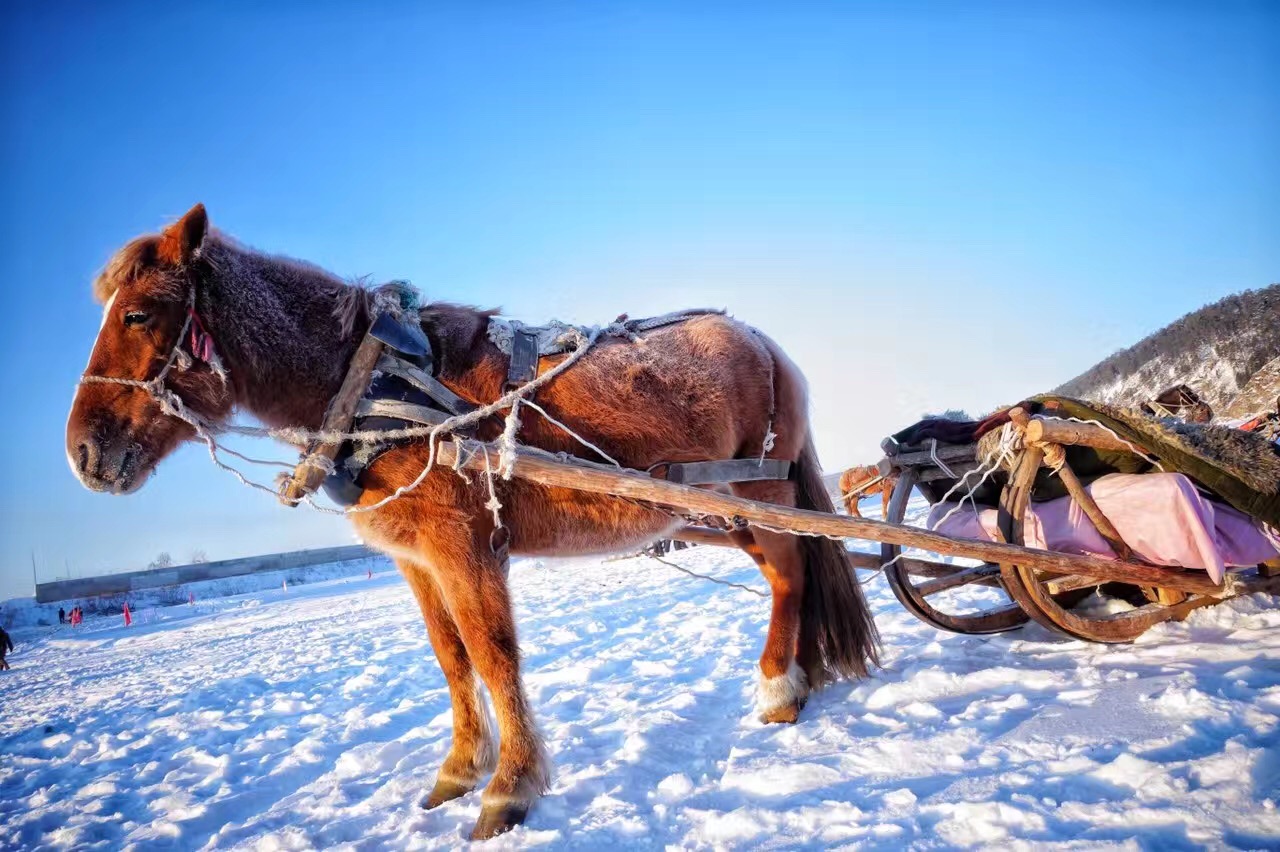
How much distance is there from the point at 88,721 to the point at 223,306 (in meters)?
5.38

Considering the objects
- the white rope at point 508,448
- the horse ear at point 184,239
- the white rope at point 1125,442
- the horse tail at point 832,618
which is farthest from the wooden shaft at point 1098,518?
the horse ear at point 184,239

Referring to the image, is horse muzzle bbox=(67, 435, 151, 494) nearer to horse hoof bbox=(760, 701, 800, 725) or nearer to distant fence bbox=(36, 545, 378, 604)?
horse hoof bbox=(760, 701, 800, 725)

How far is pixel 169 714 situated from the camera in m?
5.20

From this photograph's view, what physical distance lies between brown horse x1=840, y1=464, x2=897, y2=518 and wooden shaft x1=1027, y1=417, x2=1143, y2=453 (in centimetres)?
101

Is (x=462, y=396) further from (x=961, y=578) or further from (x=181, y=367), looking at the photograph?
(x=961, y=578)

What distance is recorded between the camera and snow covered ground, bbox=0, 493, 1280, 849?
5.99ft

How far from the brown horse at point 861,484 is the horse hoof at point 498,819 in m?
2.56

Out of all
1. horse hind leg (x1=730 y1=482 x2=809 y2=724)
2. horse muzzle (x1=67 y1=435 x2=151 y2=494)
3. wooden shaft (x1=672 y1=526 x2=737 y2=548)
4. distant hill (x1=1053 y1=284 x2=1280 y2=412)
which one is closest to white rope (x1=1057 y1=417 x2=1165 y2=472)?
horse hind leg (x1=730 y1=482 x2=809 y2=724)

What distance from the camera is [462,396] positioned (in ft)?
8.50

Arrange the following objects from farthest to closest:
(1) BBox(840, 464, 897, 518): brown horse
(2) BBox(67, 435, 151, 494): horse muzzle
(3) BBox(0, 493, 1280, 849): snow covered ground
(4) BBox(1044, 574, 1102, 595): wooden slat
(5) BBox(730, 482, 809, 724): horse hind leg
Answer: (1) BBox(840, 464, 897, 518): brown horse
(4) BBox(1044, 574, 1102, 595): wooden slat
(5) BBox(730, 482, 809, 724): horse hind leg
(2) BBox(67, 435, 151, 494): horse muzzle
(3) BBox(0, 493, 1280, 849): snow covered ground

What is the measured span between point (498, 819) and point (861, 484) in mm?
2781

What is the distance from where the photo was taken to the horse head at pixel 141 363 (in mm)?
2215

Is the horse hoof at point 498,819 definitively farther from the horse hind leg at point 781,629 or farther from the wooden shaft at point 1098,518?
the wooden shaft at point 1098,518

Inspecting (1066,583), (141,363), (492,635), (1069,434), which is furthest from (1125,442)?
(141,363)
